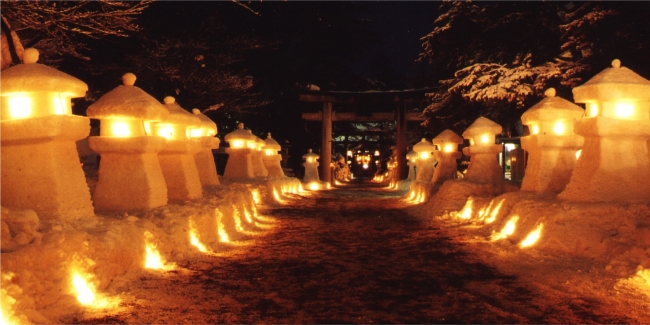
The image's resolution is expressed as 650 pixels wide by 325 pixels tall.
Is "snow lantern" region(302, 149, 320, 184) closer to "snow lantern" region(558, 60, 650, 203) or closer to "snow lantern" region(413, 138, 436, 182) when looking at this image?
"snow lantern" region(413, 138, 436, 182)

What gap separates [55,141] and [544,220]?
263 inches

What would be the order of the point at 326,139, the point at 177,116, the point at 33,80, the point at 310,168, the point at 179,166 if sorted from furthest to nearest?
the point at 310,168, the point at 326,139, the point at 177,116, the point at 179,166, the point at 33,80

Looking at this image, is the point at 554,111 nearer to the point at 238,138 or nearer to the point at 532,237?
the point at 532,237

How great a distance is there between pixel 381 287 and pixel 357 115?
2284 cm

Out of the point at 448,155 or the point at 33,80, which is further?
the point at 448,155

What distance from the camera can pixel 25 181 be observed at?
596 centimetres

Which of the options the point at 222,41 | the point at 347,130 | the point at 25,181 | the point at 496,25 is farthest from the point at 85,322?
the point at 347,130

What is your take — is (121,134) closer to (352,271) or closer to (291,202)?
(352,271)

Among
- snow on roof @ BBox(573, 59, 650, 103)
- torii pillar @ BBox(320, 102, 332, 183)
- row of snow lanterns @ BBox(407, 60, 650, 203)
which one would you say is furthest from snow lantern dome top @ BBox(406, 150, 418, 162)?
snow on roof @ BBox(573, 59, 650, 103)

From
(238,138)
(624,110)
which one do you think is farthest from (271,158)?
(624,110)

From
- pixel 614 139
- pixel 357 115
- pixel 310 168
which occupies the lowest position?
pixel 310 168

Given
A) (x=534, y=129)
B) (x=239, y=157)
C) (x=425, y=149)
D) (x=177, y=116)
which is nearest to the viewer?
(x=534, y=129)

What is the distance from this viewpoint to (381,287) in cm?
605

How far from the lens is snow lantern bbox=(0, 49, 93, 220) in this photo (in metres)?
5.90
